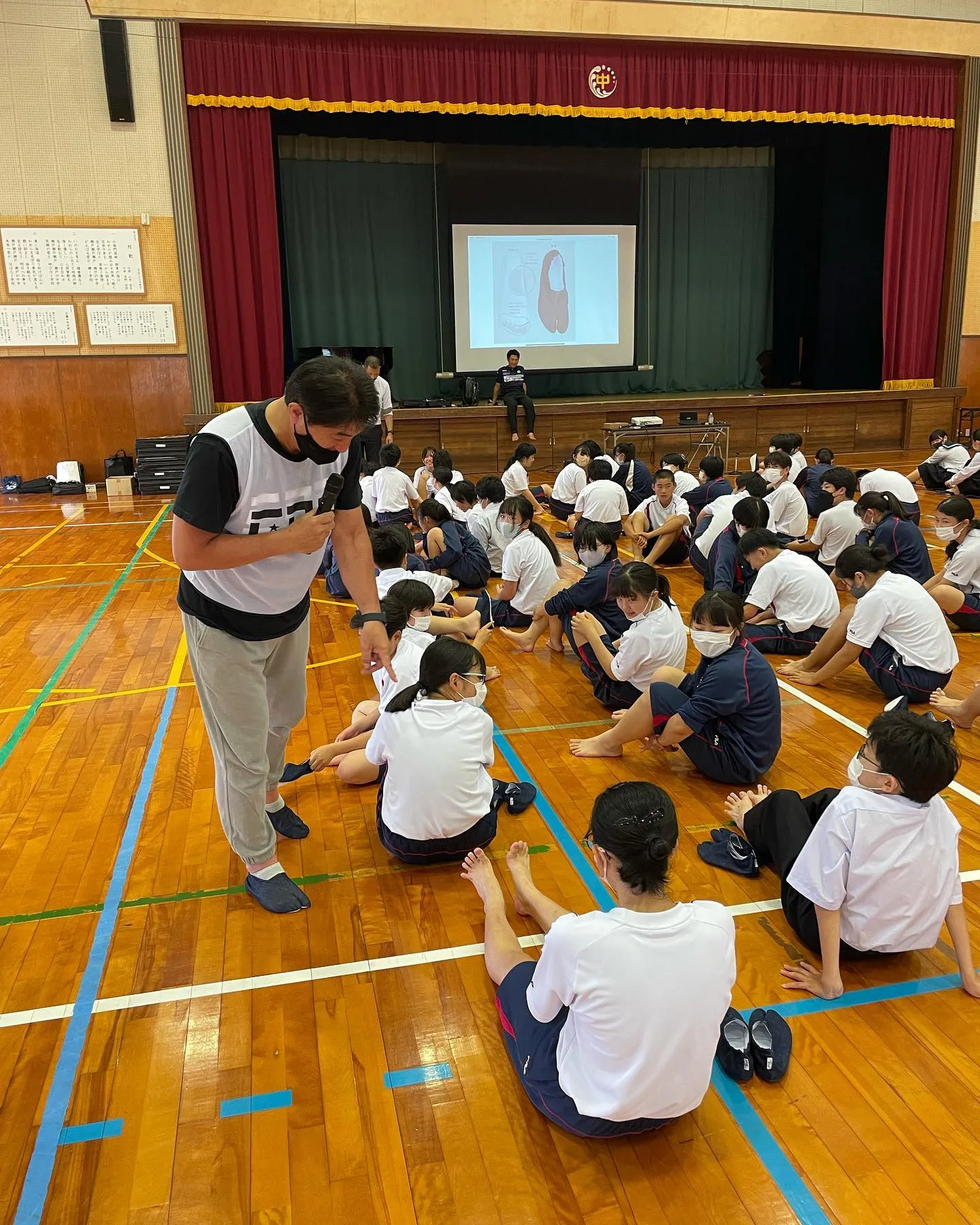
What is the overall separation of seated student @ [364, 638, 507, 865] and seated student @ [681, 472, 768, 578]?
378 centimetres

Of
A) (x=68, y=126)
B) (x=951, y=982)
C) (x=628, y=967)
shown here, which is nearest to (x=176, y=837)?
(x=628, y=967)

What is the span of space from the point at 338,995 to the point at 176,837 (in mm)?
1167

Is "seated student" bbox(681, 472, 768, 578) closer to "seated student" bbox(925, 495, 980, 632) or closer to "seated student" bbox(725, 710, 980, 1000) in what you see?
"seated student" bbox(925, 495, 980, 632)

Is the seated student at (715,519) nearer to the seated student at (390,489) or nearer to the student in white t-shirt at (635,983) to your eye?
the seated student at (390,489)

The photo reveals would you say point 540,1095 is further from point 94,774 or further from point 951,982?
point 94,774

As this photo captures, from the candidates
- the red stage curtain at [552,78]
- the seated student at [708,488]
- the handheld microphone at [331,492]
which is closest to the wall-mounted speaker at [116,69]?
the red stage curtain at [552,78]

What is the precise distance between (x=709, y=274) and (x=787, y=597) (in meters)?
12.6

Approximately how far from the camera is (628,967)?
5.86 feet

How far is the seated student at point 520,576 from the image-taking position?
18.2 ft

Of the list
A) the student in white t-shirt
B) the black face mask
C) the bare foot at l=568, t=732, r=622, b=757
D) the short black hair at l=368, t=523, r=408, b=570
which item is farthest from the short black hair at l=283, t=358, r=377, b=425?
the short black hair at l=368, t=523, r=408, b=570

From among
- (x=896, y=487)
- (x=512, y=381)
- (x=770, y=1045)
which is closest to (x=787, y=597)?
(x=896, y=487)

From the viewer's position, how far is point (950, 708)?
14.0ft

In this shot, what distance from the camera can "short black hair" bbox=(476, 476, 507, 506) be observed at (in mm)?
6832

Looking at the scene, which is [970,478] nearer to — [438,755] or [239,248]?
[438,755]
